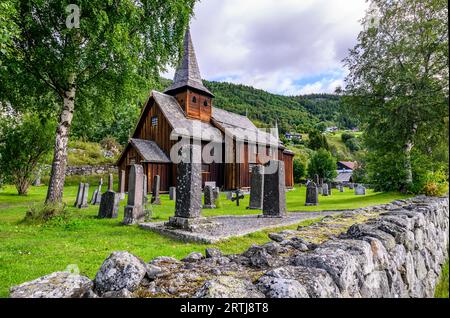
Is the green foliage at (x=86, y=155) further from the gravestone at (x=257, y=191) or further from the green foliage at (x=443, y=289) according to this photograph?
the green foliage at (x=443, y=289)

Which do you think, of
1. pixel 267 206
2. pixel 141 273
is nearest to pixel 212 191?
pixel 267 206

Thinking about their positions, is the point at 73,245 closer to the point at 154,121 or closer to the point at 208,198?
the point at 208,198

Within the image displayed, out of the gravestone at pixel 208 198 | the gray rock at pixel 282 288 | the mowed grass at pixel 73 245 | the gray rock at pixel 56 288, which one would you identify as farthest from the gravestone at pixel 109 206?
the gray rock at pixel 282 288

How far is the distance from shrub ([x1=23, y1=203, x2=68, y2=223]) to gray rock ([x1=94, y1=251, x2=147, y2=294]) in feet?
28.2

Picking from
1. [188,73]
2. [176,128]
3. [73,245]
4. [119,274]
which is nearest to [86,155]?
[188,73]

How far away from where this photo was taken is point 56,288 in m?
1.87

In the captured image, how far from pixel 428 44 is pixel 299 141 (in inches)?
3175

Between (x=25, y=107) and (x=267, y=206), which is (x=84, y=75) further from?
(x=267, y=206)

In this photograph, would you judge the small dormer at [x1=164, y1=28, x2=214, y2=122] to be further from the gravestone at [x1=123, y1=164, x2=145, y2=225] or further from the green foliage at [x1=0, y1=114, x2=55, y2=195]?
the gravestone at [x1=123, y1=164, x2=145, y2=225]

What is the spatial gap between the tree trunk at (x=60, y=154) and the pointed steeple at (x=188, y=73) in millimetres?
18344

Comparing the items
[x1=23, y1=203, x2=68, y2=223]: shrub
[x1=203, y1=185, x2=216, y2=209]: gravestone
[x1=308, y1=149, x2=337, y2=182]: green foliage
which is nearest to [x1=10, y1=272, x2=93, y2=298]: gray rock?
[x1=23, y1=203, x2=68, y2=223]: shrub

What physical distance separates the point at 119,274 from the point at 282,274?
4.21ft

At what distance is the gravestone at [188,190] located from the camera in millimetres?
7918

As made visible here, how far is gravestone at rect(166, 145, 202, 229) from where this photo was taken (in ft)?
26.0
